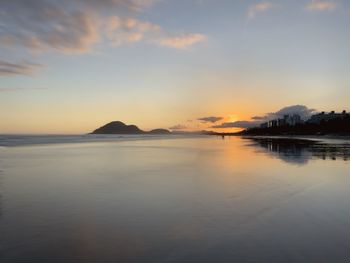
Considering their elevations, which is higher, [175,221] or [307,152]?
[307,152]

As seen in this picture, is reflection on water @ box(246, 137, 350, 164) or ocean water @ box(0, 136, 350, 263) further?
reflection on water @ box(246, 137, 350, 164)

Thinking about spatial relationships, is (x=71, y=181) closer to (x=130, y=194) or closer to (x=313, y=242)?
(x=130, y=194)

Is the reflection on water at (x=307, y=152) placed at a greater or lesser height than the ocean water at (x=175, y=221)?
greater

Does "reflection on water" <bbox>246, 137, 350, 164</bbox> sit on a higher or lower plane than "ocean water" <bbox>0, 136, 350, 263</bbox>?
higher

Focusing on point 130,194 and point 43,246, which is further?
point 130,194

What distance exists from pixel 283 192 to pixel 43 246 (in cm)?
964

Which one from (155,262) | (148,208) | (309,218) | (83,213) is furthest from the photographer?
(148,208)

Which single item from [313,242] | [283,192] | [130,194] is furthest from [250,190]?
[313,242]

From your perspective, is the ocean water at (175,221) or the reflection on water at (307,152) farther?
the reflection on water at (307,152)

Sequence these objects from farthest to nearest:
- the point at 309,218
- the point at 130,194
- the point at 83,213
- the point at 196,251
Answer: the point at 130,194 < the point at 83,213 < the point at 309,218 < the point at 196,251

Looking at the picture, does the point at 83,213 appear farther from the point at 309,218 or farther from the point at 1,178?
the point at 1,178

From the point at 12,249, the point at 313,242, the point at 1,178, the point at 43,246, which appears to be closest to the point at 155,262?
the point at 43,246

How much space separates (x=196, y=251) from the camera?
6301 millimetres

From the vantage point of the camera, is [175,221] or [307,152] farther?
[307,152]
